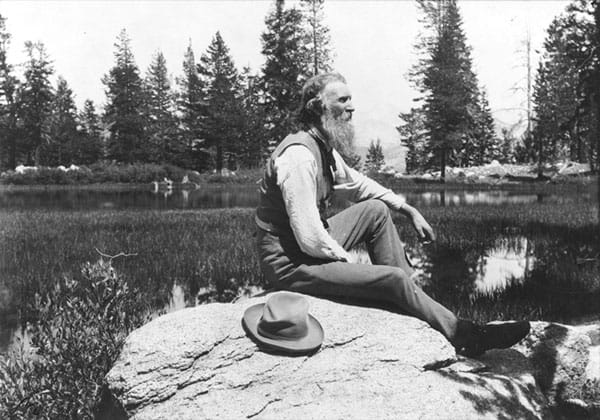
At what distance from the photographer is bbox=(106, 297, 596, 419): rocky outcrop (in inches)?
109

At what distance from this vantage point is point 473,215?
15.2 m

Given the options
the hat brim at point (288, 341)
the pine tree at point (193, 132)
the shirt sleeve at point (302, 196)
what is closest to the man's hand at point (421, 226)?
the shirt sleeve at point (302, 196)

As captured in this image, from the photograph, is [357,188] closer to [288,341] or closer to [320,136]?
[320,136]

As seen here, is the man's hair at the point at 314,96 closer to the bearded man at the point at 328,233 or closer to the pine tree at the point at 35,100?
the bearded man at the point at 328,233

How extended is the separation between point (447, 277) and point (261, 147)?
4660 centimetres

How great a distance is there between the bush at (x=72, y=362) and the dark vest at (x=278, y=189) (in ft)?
4.85

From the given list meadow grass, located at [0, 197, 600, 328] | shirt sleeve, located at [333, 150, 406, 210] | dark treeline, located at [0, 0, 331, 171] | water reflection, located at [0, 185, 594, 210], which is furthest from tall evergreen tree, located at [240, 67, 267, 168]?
shirt sleeve, located at [333, 150, 406, 210]

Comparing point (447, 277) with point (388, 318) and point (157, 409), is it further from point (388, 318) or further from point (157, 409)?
point (157, 409)

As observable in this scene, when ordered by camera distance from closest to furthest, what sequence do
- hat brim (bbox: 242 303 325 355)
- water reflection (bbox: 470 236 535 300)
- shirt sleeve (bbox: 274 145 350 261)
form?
hat brim (bbox: 242 303 325 355), shirt sleeve (bbox: 274 145 350 261), water reflection (bbox: 470 236 535 300)

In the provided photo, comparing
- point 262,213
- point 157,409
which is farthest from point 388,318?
point 157,409

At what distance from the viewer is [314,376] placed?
2943 millimetres

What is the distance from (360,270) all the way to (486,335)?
103cm

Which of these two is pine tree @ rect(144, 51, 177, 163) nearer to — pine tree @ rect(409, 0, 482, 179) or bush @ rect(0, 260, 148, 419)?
pine tree @ rect(409, 0, 482, 179)

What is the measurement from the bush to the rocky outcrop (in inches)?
38.6
